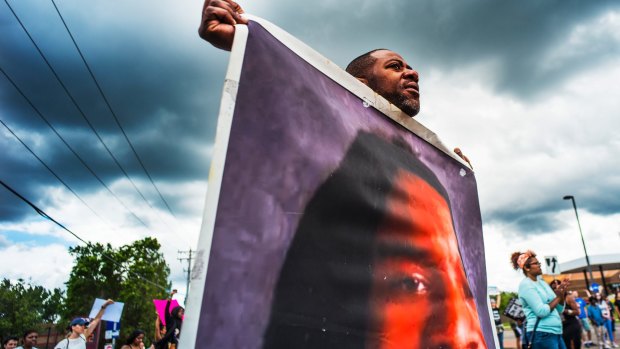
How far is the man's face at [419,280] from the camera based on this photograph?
116 centimetres

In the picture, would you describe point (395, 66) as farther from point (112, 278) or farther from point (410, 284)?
point (112, 278)

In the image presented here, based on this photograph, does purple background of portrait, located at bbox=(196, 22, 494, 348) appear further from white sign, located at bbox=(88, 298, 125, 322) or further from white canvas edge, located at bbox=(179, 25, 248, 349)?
white sign, located at bbox=(88, 298, 125, 322)

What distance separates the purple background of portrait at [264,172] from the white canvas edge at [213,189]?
0.01 meters

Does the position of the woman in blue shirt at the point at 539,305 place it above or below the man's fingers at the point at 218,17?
below

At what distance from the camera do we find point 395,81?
5.84ft

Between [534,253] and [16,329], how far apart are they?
58847 millimetres

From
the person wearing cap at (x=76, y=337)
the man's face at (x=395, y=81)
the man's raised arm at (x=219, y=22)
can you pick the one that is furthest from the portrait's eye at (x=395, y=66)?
the person wearing cap at (x=76, y=337)

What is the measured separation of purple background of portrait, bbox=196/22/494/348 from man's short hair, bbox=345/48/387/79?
0.55m

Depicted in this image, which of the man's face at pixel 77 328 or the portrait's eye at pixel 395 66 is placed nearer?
the portrait's eye at pixel 395 66

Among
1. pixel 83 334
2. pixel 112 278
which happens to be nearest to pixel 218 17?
pixel 83 334

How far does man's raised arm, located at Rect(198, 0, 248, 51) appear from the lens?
1108mm

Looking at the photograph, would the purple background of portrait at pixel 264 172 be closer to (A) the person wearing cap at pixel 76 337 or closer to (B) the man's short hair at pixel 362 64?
(B) the man's short hair at pixel 362 64

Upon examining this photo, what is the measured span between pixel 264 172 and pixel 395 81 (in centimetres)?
103

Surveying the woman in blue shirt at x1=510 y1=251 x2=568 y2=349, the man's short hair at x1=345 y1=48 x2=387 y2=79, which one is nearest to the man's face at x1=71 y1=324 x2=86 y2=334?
the woman in blue shirt at x1=510 y1=251 x2=568 y2=349
